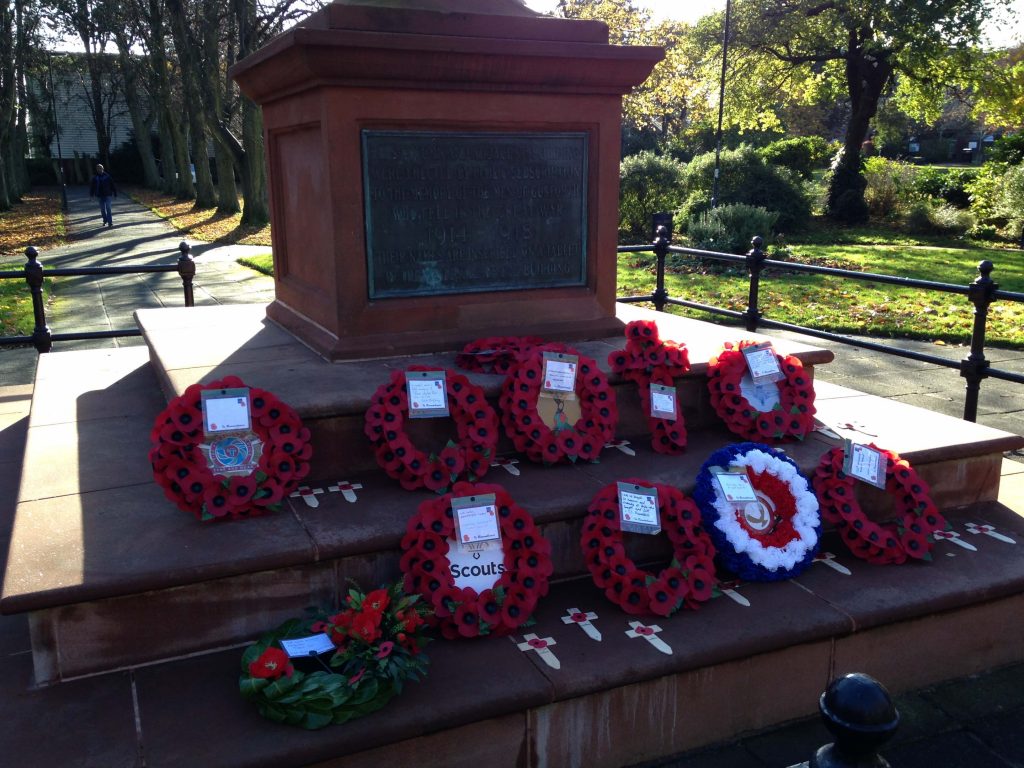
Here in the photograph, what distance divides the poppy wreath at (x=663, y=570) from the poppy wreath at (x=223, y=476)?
1.24 m

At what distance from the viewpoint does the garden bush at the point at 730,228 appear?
55.5ft

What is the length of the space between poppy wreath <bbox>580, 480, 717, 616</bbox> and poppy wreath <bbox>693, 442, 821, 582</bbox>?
3.8 inches

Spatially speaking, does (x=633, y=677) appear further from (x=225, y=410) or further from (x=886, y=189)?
(x=886, y=189)

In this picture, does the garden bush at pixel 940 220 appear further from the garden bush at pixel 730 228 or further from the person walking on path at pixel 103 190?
the person walking on path at pixel 103 190

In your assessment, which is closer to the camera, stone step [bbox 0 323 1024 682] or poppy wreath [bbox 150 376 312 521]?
stone step [bbox 0 323 1024 682]

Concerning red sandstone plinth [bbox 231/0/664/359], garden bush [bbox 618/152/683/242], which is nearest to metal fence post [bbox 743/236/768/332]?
red sandstone plinth [bbox 231/0/664/359]

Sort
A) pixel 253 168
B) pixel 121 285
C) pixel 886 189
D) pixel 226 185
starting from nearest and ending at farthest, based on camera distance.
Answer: pixel 121 285
pixel 886 189
pixel 253 168
pixel 226 185

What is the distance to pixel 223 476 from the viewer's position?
360 cm

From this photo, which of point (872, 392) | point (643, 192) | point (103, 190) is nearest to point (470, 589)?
point (872, 392)

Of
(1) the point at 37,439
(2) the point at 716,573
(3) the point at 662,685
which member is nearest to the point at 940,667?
(2) the point at 716,573

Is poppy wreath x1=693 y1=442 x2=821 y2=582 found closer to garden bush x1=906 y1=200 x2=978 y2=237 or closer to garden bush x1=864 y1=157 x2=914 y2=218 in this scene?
garden bush x1=906 y1=200 x2=978 y2=237

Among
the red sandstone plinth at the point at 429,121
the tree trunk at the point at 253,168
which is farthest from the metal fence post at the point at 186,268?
the tree trunk at the point at 253,168

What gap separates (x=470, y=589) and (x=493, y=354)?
161cm

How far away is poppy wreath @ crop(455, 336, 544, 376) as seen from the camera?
15.0ft
